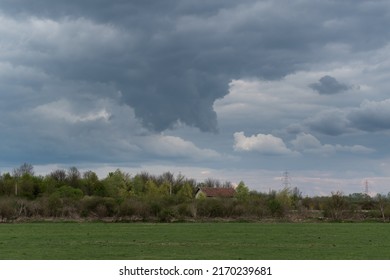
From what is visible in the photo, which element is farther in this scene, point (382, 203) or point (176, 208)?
point (382, 203)

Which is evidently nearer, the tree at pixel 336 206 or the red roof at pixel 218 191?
the tree at pixel 336 206

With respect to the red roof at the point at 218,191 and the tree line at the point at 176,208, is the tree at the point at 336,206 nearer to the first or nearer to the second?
Answer: the tree line at the point at 176,208

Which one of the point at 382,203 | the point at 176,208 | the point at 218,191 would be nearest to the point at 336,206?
the point at 382,203

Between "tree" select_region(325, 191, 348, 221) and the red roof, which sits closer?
"tree" select_region(325, 191, 348, 221)

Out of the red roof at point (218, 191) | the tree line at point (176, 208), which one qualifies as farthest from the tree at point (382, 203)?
the red roof at point (218, 191)

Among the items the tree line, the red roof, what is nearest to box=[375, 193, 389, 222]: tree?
the tree line

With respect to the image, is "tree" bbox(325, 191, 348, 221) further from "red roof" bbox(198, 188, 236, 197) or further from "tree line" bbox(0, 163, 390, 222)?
"red roof" bbox(198, 188, 236, 197)

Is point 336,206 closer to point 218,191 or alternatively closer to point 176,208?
point 176,208

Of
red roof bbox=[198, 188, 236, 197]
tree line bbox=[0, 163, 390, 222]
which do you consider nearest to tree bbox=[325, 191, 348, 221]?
tree line bbox=[0, 163, 390, 222]

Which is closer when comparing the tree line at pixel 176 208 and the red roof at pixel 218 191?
the tree line at pixel 176 208

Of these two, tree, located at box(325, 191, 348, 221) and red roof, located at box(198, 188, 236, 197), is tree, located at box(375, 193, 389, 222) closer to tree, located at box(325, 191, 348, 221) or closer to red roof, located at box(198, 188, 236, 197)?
tree, located at box(325, 191, 348, 221)

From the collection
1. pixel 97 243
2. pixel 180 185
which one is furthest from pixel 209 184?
pixel 97 243

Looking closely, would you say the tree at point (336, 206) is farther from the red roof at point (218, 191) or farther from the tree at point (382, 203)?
the red roof at point (218, 191)

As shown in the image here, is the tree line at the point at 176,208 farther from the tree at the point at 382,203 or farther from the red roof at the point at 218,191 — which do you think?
the red roof at the point at 218,191
